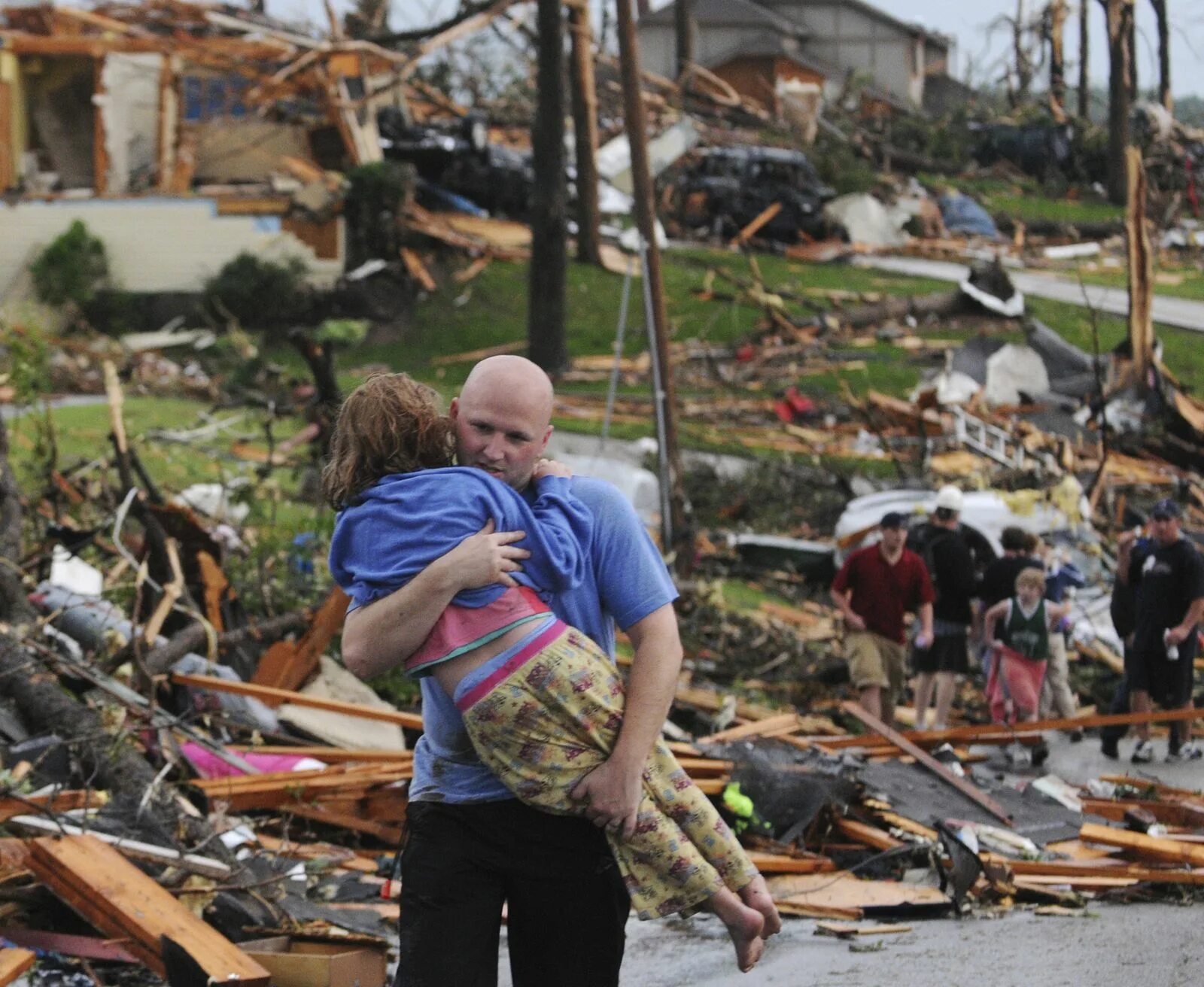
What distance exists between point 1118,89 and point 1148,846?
36445mm

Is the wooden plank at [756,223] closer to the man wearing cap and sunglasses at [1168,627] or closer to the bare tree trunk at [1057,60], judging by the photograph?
the bare tree trunk at [1057,60]

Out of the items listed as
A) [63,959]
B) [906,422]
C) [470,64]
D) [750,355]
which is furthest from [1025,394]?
[470,64]

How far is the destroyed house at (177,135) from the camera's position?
28.4m

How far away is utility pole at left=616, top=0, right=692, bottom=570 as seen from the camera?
1488cm

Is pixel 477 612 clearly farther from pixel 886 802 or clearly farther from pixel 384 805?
pixel 886 802

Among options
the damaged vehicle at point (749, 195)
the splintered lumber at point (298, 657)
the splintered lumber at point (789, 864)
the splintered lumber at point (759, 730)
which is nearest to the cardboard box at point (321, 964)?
the splintered lumber at point (789, 864)

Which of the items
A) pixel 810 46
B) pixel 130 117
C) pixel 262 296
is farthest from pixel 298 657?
pixel 810 46

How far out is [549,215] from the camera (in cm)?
2392

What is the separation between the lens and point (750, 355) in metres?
25.7

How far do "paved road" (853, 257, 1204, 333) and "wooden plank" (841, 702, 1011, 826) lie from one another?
62.4ft

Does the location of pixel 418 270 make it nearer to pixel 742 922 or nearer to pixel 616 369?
pixel 616 369

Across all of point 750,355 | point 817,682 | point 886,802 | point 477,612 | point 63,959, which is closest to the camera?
point 477,612

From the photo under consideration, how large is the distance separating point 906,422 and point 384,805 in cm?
1325

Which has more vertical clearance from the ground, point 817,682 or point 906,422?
point 906,422
